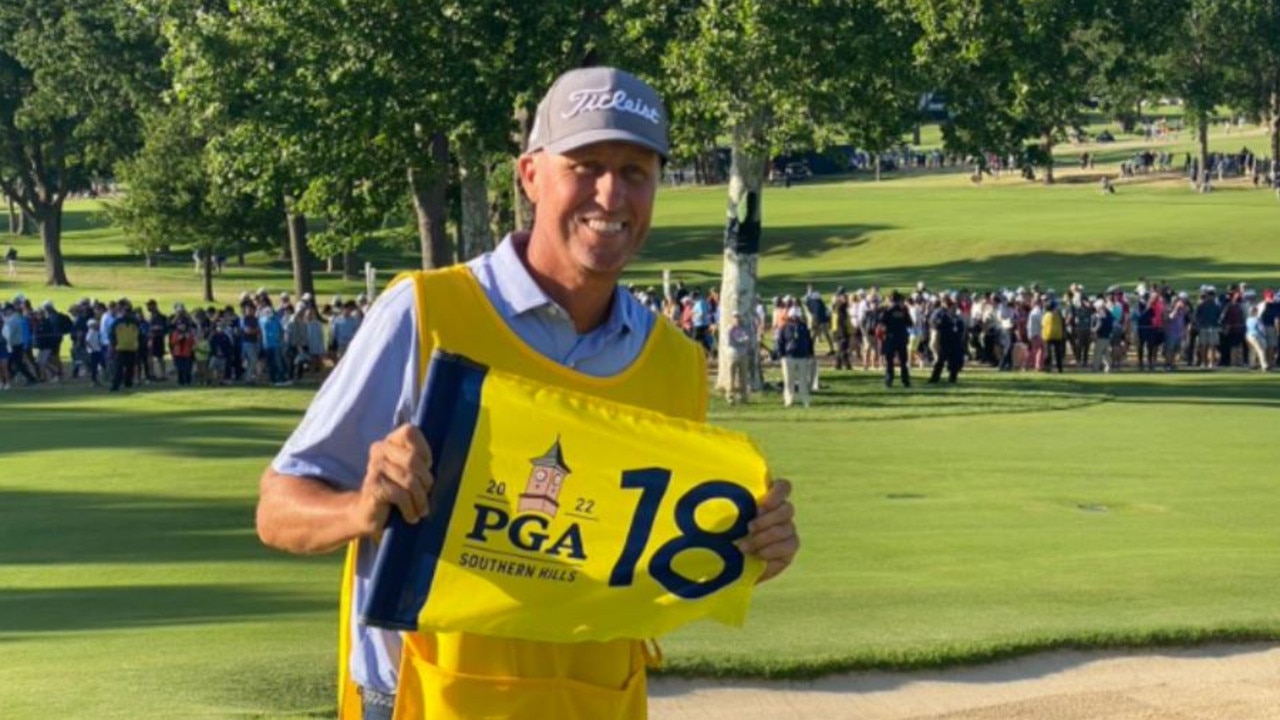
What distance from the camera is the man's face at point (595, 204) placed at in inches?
155

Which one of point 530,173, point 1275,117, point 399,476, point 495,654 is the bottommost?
point 495,654

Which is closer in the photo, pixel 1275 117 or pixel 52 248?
pixel 52 248

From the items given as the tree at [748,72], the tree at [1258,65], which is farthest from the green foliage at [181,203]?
the tree at [1258,65]

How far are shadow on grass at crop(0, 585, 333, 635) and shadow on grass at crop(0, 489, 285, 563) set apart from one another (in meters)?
1.57

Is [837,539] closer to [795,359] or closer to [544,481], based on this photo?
[544,481]

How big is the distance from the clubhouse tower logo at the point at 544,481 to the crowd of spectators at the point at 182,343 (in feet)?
113

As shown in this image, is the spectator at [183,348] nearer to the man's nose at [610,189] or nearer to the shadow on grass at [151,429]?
the shadow on grass at [151,429]

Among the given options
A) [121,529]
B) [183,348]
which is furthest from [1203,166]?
[121,529]

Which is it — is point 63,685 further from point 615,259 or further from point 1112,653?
point 615,259

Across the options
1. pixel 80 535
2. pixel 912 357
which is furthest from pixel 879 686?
pixel 912 357

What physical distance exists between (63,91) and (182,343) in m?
34.6

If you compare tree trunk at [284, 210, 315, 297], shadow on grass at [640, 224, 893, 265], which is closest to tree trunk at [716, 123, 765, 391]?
tree trunk at [284, 210, 315, 297]

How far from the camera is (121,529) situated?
18.4m

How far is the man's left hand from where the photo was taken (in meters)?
3.88
